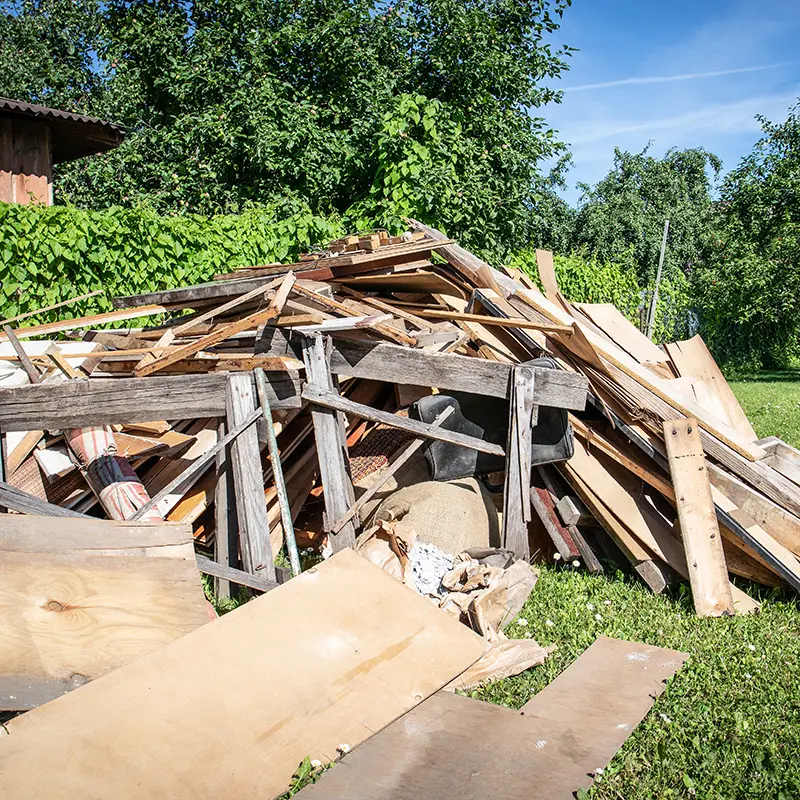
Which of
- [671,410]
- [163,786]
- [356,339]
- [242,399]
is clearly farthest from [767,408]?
[163,786]

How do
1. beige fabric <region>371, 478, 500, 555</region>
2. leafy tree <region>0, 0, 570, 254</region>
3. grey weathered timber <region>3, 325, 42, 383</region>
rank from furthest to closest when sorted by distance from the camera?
leafy tree <region>0, 0, 570, 254</region> → grey weathered timber <region>3, 325, 42, 383</region> → beige fabric <region>371, 478, 500, 555</region>

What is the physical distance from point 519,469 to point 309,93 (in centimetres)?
1328

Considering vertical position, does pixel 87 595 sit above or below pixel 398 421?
below

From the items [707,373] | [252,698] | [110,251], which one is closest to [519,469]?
[252,698]

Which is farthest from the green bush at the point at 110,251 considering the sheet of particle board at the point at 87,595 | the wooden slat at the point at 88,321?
the sheet of particle board at the point at 87,595

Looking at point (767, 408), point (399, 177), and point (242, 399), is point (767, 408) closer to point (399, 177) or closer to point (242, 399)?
point (399, 177)

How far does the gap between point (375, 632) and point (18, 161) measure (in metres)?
12.2

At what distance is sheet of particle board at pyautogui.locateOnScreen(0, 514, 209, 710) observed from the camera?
342 cm

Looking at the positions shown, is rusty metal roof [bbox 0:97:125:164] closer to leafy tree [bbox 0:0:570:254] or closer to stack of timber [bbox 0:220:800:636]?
leafy tree [bbox 0:0:570:254]

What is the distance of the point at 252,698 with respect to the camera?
338 cm

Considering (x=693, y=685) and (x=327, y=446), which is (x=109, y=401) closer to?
(x=327, y=446)

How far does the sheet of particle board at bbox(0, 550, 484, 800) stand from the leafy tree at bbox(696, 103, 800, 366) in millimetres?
17864

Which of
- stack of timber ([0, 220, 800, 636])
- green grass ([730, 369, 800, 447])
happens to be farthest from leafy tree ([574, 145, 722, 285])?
stack of timber ([0, 220, 800, 636])

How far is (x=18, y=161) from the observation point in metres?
13.0
